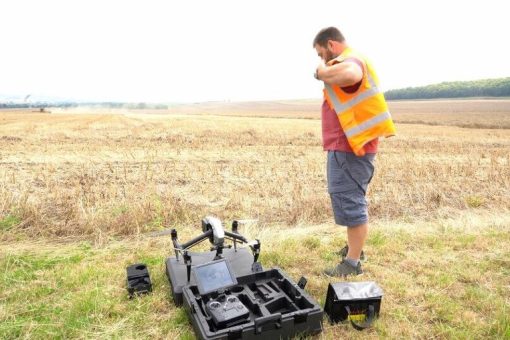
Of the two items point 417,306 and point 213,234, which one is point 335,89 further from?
point 417,306

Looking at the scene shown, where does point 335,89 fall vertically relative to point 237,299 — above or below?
above

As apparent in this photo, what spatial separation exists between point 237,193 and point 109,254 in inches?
133

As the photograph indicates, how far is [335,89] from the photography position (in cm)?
358

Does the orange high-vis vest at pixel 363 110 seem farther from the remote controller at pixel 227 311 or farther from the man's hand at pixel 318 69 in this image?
the remote controller at pixel 227 311

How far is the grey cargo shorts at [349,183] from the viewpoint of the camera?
379 centimetres

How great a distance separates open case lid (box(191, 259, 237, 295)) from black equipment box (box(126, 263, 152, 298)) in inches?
21.0

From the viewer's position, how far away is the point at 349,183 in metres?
3.82

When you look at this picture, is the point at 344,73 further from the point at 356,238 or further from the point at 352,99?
the point at 356,238

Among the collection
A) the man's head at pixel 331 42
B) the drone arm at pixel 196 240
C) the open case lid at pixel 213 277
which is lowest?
the open case lid at pixel 213 277

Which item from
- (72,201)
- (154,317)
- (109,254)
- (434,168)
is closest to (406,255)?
(154,317)

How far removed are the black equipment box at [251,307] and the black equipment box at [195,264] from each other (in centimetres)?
17

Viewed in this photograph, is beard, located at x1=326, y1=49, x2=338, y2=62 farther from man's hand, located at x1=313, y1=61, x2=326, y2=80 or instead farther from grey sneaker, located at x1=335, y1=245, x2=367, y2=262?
grey sneaker, located at x1=335, y1=245, x2=367, y2=262

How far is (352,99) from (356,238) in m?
1.38

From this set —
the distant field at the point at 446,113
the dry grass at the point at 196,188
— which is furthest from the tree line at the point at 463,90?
the dry grass at the point at 196,188
